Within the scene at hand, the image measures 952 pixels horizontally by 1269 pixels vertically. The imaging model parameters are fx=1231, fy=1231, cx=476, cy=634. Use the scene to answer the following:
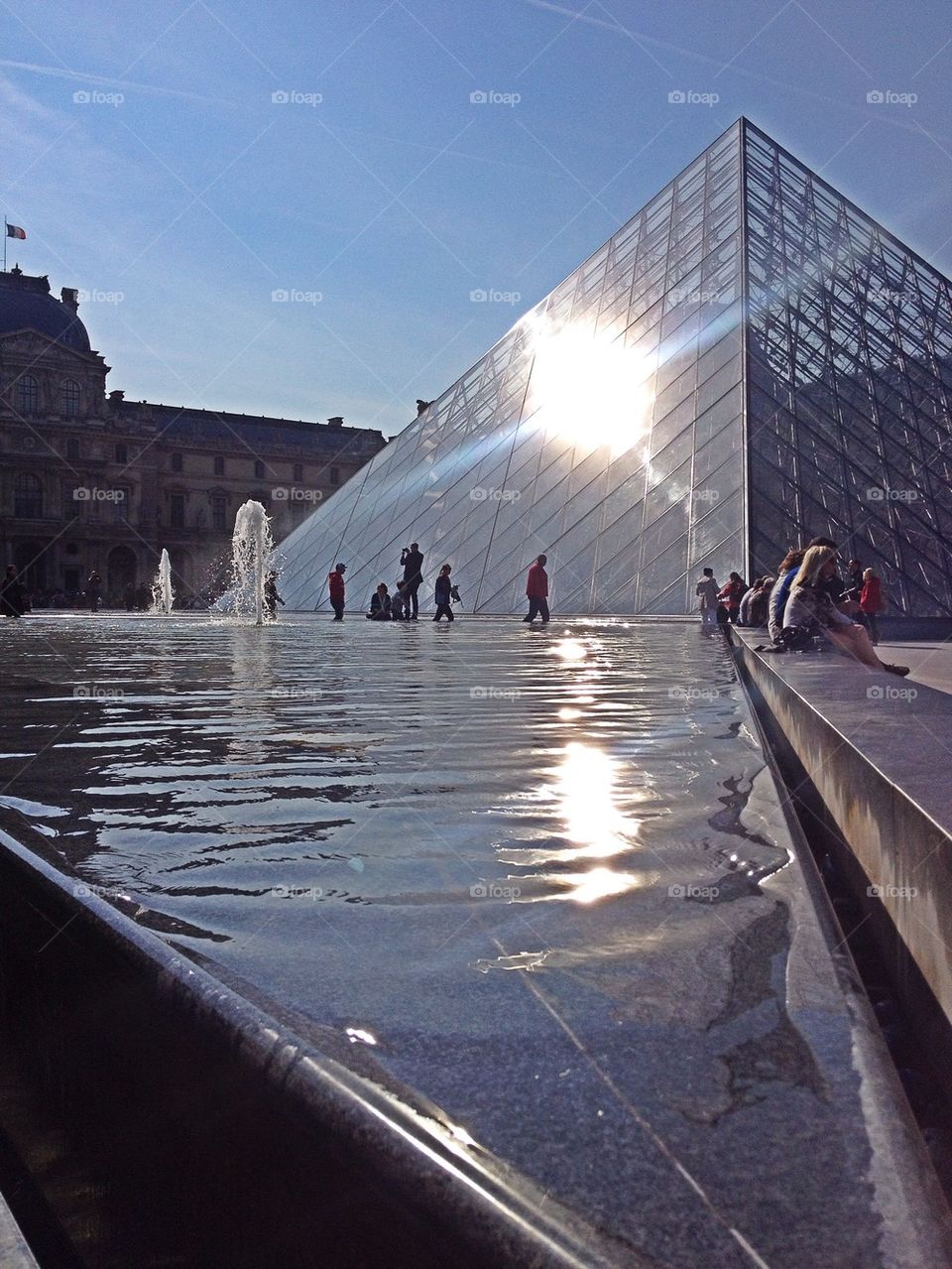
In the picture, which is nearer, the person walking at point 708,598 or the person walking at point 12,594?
the person walking at point 708,598

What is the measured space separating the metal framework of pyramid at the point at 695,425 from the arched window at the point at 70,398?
42591 millimetres

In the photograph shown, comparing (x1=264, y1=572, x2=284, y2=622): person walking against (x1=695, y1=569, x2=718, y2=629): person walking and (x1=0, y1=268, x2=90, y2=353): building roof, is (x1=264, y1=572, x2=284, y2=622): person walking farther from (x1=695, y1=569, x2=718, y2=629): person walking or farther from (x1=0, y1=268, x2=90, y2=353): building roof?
(x1=0, y1=268, x2=90, y2=353): building roof

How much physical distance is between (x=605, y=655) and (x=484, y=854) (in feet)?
30.3

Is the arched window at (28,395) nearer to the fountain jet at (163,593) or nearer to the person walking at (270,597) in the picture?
the fountain jet at (163,593)

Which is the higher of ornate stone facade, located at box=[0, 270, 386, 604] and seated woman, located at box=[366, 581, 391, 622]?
ornate stone facade, located at box=[0, 270, 386, 604]

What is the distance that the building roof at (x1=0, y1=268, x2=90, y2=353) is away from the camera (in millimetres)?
70125

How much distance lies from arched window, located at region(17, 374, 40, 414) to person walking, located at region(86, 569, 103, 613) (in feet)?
33.0

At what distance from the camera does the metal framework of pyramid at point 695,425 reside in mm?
22859

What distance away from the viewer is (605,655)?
466 inches

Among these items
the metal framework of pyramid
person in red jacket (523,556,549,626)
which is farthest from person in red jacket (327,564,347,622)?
person in red jacket (523,556,549,626)

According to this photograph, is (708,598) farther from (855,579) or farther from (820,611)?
(820,611)

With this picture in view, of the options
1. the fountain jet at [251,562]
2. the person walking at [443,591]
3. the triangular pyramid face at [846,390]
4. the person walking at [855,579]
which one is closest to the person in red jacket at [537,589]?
the person walking at [443,591]

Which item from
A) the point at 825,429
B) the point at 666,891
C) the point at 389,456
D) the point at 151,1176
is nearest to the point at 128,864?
the point at 666,891

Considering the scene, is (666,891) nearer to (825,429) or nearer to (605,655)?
(605,655)
